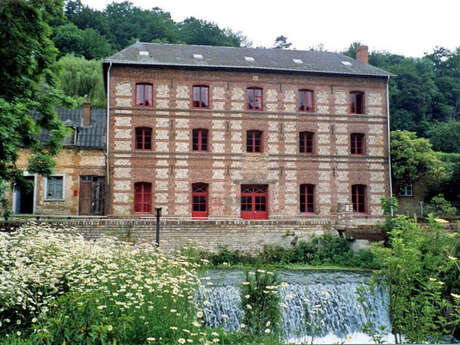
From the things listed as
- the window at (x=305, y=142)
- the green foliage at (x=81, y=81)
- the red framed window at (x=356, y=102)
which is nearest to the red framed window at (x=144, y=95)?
the window at (x=305, y=142)

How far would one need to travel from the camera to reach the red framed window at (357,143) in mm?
21109

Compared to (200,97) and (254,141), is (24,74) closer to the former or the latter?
(200,97)

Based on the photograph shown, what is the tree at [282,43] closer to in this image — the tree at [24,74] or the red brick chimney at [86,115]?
the red brick chimney at [86,115]

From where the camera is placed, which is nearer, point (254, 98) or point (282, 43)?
point (254, 98)

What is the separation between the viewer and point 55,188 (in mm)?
20016

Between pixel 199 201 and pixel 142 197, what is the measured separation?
271 centimetres

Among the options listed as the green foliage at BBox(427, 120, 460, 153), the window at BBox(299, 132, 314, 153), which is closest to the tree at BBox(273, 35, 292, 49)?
the green foliage at BBox(427, 120, 460, 153)

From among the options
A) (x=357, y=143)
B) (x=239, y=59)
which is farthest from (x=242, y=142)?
(x=357, y=143)

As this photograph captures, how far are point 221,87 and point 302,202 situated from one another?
23.1 feet

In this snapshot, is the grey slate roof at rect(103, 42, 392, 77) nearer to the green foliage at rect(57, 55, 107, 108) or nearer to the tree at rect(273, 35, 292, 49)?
the green foliage at rect(57, 55, 107, 108)

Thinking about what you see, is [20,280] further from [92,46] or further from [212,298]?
[92,46]

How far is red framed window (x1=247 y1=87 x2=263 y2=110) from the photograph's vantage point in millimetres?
20391

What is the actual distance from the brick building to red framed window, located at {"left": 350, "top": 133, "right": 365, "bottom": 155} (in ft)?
0.26

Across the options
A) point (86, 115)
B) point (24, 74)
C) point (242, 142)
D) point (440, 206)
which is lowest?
point (440, 206)
